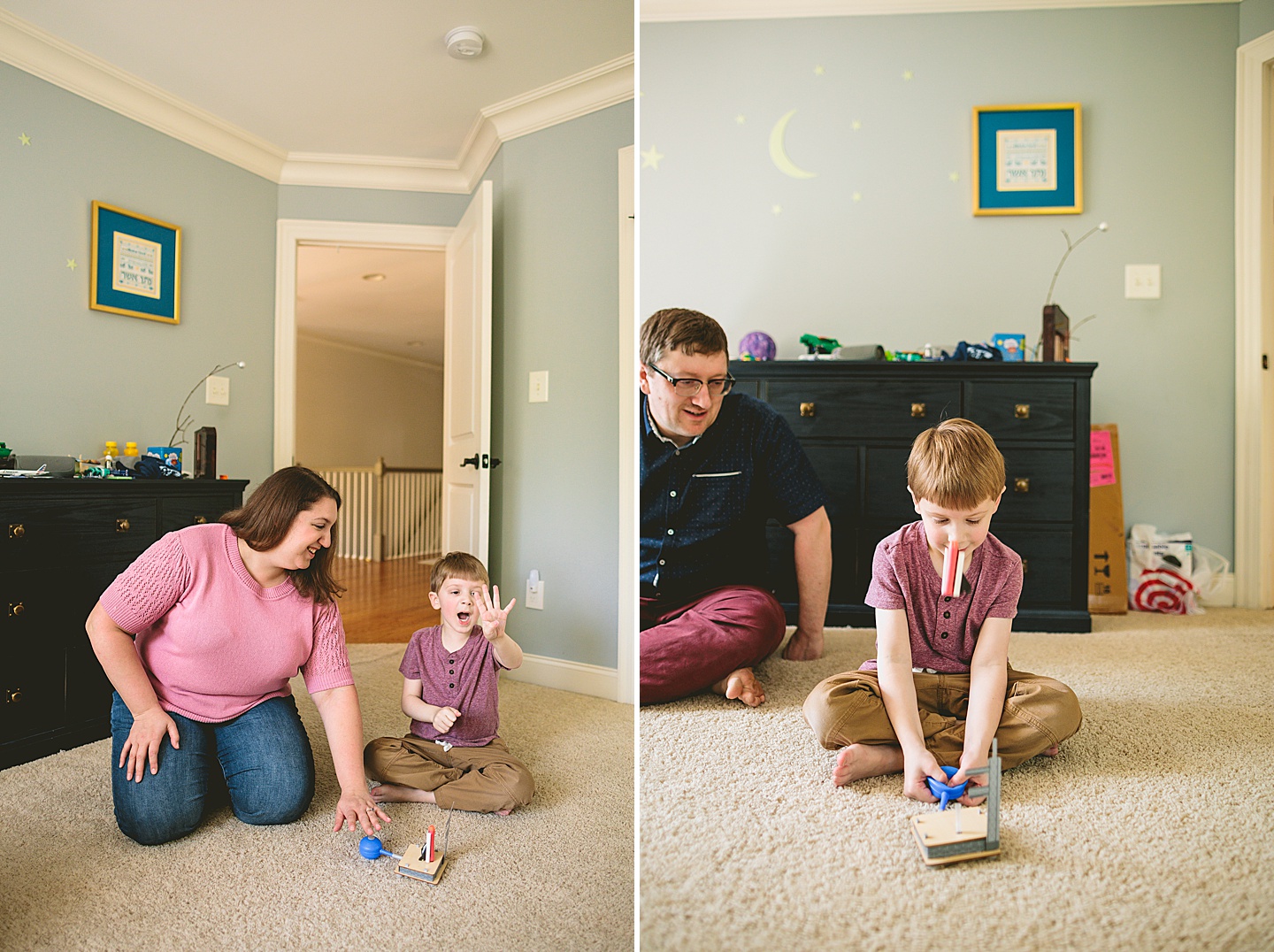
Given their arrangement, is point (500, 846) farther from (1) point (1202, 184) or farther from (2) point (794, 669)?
(1) point (1202, 184)

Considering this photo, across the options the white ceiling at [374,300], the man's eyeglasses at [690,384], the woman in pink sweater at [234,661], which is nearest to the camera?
the woman in pink sweater at [234,661]

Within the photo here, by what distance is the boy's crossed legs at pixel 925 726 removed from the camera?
87 centimetres

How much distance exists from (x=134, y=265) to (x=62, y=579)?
1.87 feet

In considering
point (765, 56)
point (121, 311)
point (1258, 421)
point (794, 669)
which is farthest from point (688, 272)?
point (1258, 421)

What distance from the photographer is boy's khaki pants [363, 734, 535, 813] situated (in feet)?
3.30

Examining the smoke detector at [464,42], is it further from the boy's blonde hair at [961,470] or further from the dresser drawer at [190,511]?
the boy's blonde hair at [961,470]

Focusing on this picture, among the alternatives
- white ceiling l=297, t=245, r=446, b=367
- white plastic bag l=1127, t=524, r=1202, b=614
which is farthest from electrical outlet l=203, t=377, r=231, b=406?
white plastic bag l=1127, t=524, r=1202, b=614

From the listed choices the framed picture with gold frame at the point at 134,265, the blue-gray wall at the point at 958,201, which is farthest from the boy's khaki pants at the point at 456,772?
the blue-gray wall at the point at 958,201

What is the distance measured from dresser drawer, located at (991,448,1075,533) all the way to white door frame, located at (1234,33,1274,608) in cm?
72

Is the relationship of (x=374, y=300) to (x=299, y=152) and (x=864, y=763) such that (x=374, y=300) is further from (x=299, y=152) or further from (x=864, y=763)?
(x=864, y=763)

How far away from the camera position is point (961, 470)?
2.74 feet

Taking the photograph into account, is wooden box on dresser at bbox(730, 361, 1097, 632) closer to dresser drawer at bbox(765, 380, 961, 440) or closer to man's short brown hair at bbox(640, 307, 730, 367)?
dresser drawer at bbox(765, 380, 961, 440)

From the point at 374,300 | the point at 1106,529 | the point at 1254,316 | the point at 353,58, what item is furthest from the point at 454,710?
the point at 374,300

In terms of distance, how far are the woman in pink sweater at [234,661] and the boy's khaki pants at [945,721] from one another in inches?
24.2
